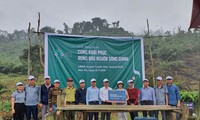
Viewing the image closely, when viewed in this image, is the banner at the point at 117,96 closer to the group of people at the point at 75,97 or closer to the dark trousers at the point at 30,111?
the group of people at the point at 75,97

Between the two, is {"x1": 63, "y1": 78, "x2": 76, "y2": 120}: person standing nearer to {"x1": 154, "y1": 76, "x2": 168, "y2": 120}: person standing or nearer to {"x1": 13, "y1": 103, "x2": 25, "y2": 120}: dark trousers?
{"x1": 13, "y1": 103, "x2": 25, "y2": 120}: dark trousers

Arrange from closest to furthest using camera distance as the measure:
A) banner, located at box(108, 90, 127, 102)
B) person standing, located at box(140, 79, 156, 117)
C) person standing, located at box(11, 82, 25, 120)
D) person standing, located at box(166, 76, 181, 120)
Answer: banner, located at box(108, 90, 127, 102) → person standing, located at box(11, 82, 25, 120) → person standing, located at box(166, 76, 181, 120) → person standing, located at box(140, 79, 156, 117)

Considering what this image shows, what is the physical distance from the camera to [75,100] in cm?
823

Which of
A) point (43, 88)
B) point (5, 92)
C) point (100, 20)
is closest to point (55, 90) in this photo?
point (43, 88)

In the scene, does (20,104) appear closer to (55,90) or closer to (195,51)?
(55,90)

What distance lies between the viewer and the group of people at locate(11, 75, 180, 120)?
7844mm

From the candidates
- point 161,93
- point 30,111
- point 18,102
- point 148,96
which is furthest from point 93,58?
point 18,102

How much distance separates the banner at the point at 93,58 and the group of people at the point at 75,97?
906 mm

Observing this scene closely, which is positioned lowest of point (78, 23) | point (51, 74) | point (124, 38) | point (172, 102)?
point (172, 102)

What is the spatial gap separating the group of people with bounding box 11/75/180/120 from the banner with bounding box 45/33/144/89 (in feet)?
2.97

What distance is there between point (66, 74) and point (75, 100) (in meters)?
1.18

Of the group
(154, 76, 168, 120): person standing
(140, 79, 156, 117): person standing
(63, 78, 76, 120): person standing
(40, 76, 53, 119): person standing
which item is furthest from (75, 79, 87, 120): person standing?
(154, 76, 168, 120): person standing

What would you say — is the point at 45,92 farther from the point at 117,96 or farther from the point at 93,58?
the point at 93,58

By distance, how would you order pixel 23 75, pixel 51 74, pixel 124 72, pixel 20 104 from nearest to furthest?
pixel 20 104 → pixel 51 74 → pixel 124 72 → pixel 23 75
